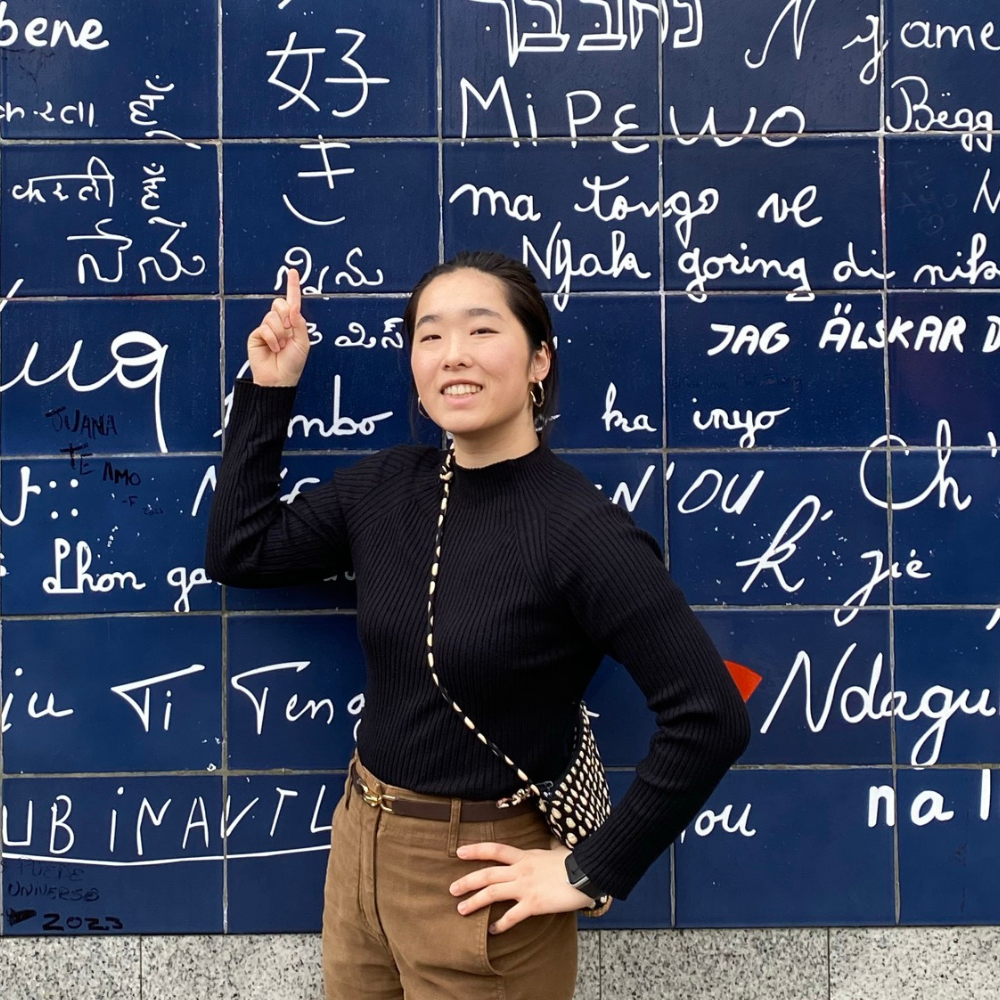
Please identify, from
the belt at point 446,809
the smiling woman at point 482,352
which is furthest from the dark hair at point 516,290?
the belt at point 446,809

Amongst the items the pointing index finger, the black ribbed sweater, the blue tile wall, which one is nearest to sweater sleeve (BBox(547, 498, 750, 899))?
the black ribbed sweater

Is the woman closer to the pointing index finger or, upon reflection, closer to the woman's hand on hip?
the woman's hand on hip

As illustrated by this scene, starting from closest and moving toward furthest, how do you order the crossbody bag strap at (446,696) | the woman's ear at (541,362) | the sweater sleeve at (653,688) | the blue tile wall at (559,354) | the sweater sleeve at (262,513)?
the sweater sleeve at (653,688), the crossbody bag strap at (446,696), the woman's ear at (541,362), the sweater sleeve at (262,513), the blue tile wall at (559,354)

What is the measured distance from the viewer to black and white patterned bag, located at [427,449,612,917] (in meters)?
1.74

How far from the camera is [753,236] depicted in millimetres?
2484

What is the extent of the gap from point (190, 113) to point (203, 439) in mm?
844

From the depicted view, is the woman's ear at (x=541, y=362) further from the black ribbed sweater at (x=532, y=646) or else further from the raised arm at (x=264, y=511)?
the raised arm at (x=264, y=511)

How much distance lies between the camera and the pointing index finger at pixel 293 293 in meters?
2.27

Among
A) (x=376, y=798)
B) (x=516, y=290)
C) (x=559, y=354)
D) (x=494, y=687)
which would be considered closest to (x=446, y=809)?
(x=376, y=798)

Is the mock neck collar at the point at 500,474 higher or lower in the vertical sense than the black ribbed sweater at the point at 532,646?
higher

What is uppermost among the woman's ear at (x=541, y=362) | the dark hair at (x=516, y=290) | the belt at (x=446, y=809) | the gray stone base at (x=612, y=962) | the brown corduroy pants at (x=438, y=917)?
the dark hair at (x=516, y=290)

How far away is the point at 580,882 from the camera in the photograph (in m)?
1.70

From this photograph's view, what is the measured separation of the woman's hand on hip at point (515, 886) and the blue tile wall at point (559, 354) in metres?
0.82

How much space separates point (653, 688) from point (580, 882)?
0.37 meters
